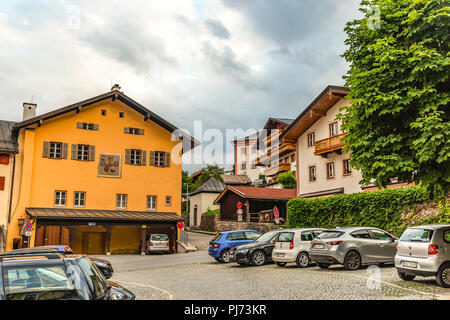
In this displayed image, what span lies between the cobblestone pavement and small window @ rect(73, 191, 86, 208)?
2025cm

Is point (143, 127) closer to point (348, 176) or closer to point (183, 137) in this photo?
point (183, 137)

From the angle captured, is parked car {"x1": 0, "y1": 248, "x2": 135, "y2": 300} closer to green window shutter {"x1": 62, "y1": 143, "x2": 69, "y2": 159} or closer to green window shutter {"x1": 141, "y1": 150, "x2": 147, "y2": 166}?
green window shutter {"x1": 62, "y1": 143, "x2": 69, "y2": 159}

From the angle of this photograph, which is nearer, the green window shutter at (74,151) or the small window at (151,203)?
the green window shutter at (74,151)

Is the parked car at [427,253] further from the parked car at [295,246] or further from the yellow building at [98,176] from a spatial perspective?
the yellow building at [98,176]

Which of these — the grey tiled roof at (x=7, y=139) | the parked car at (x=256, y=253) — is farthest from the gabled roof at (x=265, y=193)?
the parked car at (x=256, y=253)

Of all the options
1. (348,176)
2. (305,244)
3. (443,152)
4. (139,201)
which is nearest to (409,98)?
(443,152)

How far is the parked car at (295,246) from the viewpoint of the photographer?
1752 centimetres

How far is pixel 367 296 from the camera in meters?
10.2

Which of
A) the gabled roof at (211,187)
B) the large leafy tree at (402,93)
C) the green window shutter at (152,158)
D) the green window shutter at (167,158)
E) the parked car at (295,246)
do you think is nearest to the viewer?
the large leafy tree at (402,93)

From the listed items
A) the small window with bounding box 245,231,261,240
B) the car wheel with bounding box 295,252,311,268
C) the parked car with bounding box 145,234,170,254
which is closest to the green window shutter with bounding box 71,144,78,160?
the parked car with bounding box 145,234,170,254

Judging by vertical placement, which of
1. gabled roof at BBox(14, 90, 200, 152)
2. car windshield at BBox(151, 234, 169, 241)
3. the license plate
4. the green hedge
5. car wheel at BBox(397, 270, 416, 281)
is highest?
gabled roof at BBox(14, 90, 200, 152)

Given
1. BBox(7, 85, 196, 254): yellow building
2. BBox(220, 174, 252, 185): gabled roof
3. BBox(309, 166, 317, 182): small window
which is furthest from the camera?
BBox(220, 174, 252, 185): gabled roof

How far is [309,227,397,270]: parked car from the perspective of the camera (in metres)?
15.4

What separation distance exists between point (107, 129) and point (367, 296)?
3059 cm
